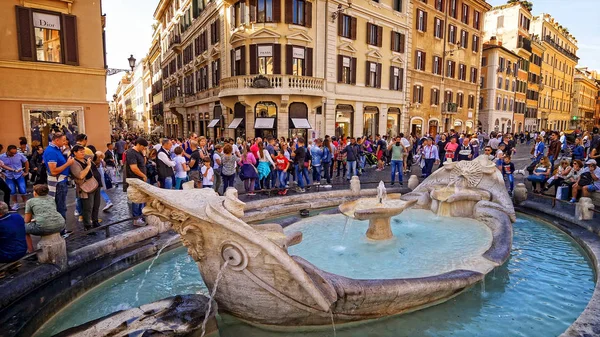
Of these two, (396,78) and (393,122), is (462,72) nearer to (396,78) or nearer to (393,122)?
(396,78)

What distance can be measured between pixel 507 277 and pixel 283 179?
6.70 metres

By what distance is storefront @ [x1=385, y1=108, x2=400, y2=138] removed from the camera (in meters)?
26.7

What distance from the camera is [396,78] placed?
2652 cm

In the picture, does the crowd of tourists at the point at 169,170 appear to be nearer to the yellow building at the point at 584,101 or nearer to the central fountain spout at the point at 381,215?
the central fountain spout at the point at 381,215

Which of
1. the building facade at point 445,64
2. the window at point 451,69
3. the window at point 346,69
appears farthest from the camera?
the window at point 451,69

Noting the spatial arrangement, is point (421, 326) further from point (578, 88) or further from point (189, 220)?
point (578, 88)

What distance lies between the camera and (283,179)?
1082 centimetres

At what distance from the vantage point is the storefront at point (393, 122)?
2673 cm

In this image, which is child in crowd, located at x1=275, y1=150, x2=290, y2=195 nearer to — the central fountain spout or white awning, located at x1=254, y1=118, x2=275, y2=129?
the central fountain spout

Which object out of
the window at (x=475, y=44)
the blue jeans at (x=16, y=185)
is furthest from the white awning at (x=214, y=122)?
the window at (x=475, y=44)

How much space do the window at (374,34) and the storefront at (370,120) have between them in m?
4.42

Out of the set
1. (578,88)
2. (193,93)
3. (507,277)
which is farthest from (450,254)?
(578,88)

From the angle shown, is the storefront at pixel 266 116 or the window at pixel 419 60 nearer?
the storefront at pixel 266 116

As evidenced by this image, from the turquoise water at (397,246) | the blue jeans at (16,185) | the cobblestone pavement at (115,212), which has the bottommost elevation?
the cobblestone pavement at (115,212)
